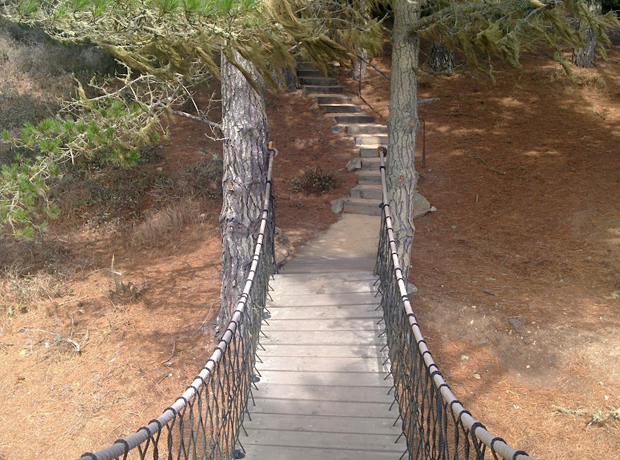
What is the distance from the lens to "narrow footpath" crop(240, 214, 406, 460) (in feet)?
12.8

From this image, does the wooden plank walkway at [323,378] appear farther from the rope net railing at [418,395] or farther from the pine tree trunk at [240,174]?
the pine tree trunk at [240,174]

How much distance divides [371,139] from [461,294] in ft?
18.0

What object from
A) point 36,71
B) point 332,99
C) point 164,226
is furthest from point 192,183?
point 36,71

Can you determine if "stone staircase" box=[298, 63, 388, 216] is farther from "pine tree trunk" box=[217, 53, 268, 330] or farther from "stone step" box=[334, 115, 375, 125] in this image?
"pine tree trunk" box=[217, 53, 268, 330]

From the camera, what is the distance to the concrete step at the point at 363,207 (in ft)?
30.2

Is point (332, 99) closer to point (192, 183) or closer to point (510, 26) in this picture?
point (192, 183)

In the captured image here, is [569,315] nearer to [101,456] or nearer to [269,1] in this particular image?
[269,1]

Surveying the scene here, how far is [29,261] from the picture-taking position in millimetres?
8023

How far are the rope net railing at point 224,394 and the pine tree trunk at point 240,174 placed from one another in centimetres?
18

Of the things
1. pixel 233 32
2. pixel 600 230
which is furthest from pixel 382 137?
pixel 233 32

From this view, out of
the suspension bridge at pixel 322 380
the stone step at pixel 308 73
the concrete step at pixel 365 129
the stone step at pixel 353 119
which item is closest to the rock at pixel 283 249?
the suspension bridge at pixel 322 380

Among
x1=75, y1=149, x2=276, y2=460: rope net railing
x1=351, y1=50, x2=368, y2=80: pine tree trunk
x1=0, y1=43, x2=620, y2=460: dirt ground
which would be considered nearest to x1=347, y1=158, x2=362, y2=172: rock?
x1=0, y1=43, x2=620, y2=460: dirt ground

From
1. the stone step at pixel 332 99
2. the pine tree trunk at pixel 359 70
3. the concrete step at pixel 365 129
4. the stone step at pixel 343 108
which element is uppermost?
the pine tree trunk at pixel 359 70

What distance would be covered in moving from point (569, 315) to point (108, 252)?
6.33 metres
